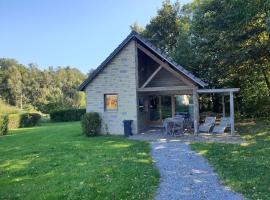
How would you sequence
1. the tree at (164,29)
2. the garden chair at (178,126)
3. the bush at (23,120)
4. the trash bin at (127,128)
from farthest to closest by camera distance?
1. the tree at (164,29)
2. the bush at (23,120)
3. the trash bin at (127,128)
4. the garden chair at (178,126)

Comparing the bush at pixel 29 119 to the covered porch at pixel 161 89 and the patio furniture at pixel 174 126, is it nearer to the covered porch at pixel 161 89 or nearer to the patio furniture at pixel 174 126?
the covered porch at pixel 161 89

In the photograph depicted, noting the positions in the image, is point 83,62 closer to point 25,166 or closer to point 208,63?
point 208,63

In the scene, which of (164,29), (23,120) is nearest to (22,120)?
(23,120)

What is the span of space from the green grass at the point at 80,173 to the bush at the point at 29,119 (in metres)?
20.0

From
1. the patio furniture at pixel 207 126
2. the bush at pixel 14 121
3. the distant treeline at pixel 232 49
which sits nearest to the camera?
the patio furniture at pixel 207 126

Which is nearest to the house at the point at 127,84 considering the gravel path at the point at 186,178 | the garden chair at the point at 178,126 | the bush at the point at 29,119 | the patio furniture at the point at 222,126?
the garden chair at the point at 178,126

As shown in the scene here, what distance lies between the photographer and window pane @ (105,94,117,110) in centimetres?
2030

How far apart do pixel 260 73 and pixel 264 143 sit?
16.5 metres

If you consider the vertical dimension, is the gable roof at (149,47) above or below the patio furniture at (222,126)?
above

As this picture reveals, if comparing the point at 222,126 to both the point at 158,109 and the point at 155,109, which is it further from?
the point at 155,109

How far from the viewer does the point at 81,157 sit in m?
12.6

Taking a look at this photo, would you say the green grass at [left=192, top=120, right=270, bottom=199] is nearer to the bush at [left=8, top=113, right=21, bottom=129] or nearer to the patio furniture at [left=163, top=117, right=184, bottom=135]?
the patio furniture at [left=163, top=117, right=184, bottom=135]

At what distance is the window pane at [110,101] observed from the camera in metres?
20.3

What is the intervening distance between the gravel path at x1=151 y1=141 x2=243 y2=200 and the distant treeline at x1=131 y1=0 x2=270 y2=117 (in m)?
9.99
